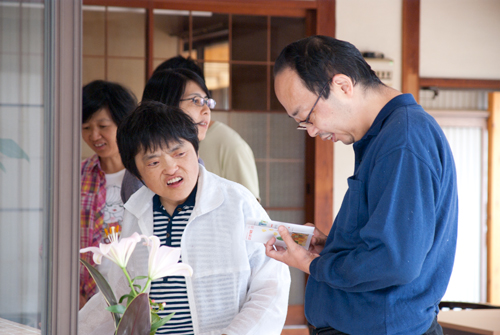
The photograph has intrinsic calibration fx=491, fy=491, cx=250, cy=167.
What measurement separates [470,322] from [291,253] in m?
1.51

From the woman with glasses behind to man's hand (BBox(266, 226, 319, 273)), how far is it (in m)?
0.71

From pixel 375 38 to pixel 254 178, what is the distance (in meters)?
2.13

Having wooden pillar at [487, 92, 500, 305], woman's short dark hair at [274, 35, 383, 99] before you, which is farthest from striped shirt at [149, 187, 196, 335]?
wooden pillar at [487, 92, 500, 305]

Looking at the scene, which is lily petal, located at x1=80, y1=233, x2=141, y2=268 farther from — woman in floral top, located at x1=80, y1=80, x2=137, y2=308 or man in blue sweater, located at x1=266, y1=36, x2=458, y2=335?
woman in floral top, located at x1=80, y1=80, x2=137, y2=308

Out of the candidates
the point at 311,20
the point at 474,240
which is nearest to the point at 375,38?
the point at 311,20

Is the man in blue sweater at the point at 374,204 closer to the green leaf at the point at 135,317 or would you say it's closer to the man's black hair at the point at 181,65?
the green leaf at the point at 135,317

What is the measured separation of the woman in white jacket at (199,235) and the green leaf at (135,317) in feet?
1.01

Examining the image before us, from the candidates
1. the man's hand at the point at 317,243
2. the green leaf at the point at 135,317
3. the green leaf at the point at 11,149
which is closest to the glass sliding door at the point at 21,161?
the green leaf at the point at 11,149

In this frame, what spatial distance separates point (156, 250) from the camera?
917 millimetres

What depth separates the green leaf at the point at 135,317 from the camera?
86cm

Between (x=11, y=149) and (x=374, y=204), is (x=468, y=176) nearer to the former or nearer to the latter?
(x=374, y=204)

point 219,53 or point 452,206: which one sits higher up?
point 219,53

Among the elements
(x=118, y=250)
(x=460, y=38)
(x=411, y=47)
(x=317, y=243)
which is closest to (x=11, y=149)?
(x=118, y=250)

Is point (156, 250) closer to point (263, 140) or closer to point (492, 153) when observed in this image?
point (263, 140)
